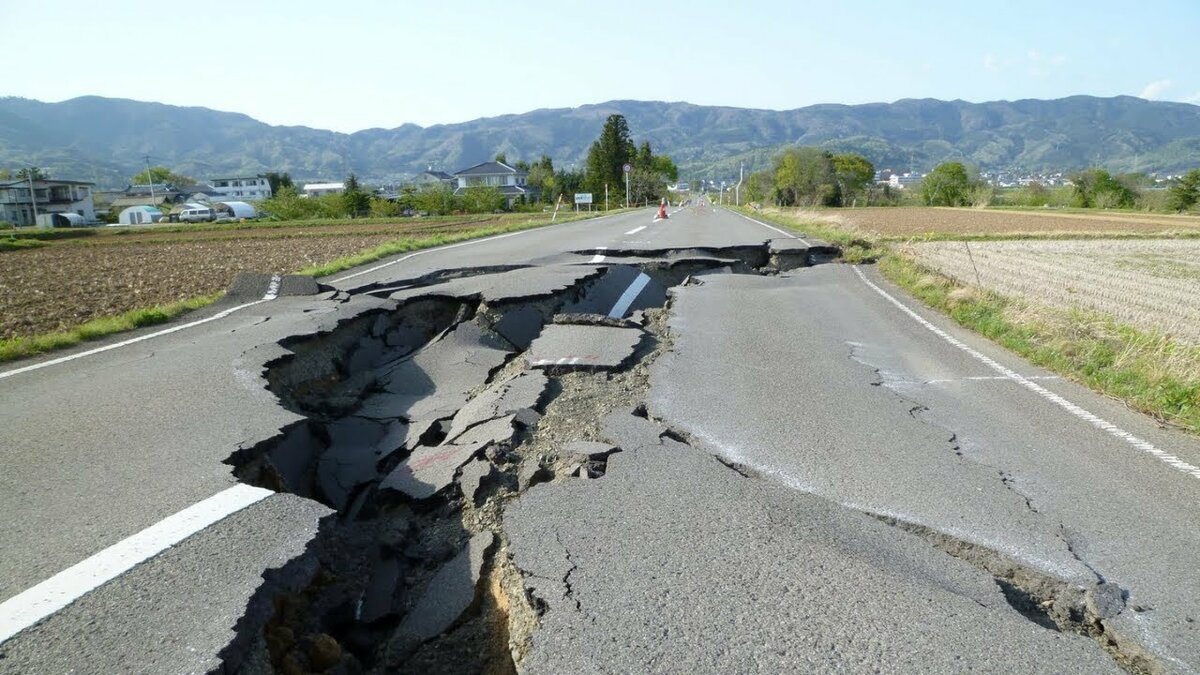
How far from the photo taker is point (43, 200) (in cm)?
7375

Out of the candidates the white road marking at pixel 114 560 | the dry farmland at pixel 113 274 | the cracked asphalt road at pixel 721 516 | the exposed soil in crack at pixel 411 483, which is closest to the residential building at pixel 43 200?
the dry farmland at pixel 113 274

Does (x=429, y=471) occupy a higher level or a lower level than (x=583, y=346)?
lower

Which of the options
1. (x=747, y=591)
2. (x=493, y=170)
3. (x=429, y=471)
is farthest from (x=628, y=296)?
(x=493, y=170)

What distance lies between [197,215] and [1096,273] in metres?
75.2

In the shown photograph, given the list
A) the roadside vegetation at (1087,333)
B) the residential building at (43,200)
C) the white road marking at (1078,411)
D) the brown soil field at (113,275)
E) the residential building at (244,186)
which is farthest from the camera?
the residential building at (244,186)

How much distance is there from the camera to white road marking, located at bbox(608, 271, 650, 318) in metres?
9.16

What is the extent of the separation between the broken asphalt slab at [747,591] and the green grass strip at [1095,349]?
10.2 ft

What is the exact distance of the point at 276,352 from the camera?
6.26 meters

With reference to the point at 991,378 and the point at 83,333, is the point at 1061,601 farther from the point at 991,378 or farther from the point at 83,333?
the point at 83,333

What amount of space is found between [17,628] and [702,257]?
11.5 metres

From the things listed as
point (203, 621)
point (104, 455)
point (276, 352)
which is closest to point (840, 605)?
point (203, 621)

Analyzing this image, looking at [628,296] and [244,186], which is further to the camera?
[244,186]

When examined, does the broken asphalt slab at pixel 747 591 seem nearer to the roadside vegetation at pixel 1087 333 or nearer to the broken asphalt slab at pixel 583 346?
the broken asphalt slab at pixel 583 346

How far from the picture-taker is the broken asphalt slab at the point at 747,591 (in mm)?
2289
